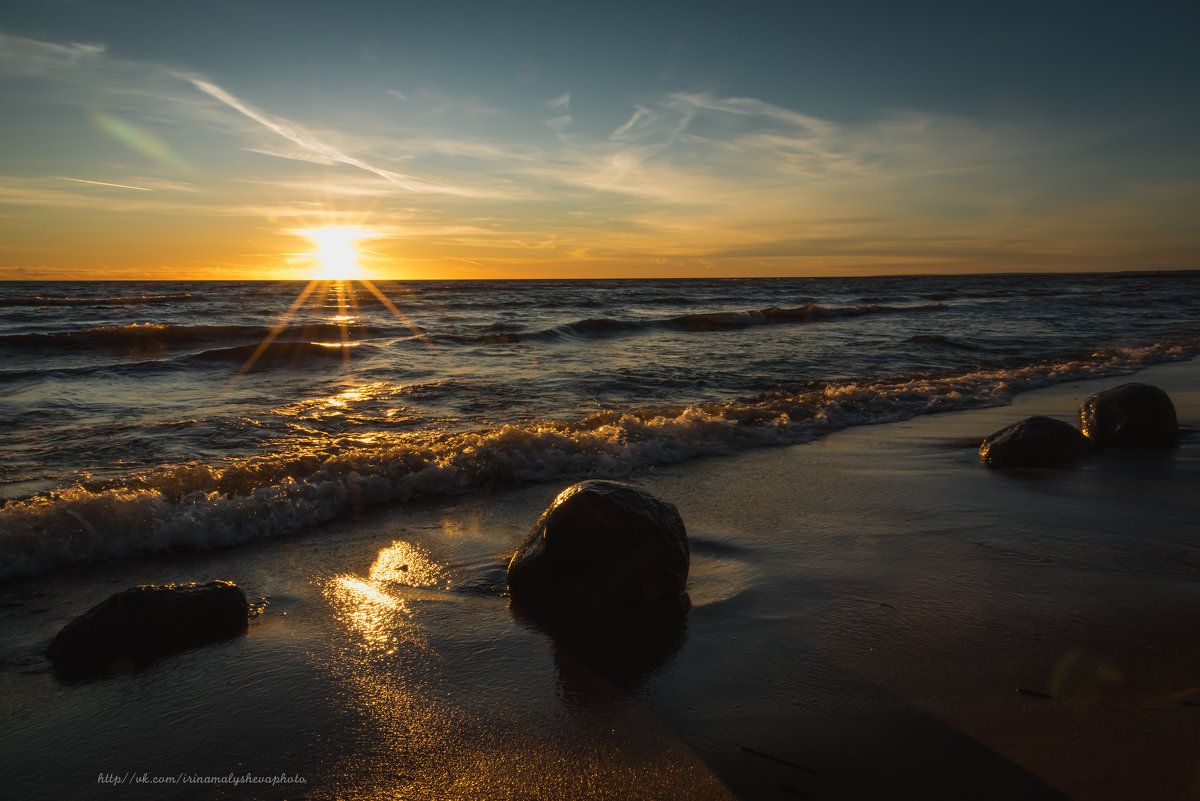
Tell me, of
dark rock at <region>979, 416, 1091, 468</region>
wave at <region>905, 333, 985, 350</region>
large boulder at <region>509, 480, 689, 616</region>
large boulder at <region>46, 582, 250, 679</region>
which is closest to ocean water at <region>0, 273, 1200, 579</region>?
wave at <region>905, 333, 985, 350</region>

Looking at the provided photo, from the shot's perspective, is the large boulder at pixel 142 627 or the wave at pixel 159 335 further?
the wave at pixel 159 335

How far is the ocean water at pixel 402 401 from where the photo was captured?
185 inches

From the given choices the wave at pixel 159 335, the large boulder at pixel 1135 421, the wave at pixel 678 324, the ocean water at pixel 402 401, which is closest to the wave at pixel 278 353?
the ocean water at pixel 402 401

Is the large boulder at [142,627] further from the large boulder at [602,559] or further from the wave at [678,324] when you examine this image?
the wave at [678,324]

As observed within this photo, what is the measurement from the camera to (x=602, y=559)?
3371 mm

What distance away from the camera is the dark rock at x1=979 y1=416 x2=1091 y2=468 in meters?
5.75

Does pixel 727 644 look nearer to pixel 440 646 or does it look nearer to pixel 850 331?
pixel 440 646

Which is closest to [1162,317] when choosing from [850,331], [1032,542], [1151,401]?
[850,331]

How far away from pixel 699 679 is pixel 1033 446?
4.64m

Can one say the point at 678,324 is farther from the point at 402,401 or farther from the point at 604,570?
the point at 604,570

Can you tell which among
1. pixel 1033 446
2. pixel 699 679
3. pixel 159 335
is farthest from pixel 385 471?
pixel 159 335

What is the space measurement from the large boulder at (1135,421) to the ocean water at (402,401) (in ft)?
7.23

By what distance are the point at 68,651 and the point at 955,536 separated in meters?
4.65

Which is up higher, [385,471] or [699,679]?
[385,471]
